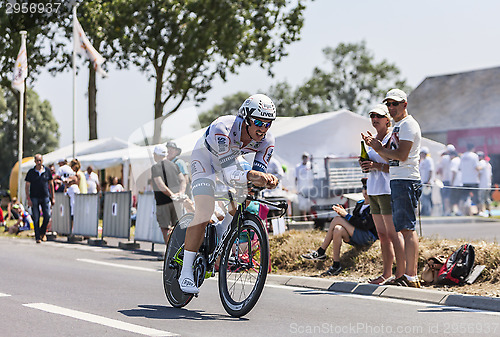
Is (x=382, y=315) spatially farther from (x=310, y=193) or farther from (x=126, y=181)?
(x=126, y=181)

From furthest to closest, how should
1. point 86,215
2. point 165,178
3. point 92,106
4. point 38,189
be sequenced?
point 92,106 → point 86,215 → point 38,189 → point 165,178

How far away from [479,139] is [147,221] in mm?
35738

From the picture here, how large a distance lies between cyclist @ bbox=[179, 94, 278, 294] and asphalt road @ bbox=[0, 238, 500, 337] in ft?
1.94

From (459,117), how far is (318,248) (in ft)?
134

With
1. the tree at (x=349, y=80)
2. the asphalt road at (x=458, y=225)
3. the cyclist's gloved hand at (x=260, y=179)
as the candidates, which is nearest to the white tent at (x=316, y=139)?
the asphalt road at (x=458, y=225)

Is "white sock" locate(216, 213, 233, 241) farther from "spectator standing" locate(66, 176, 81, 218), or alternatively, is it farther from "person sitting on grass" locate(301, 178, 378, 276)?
"spectator standing" locate(66, 176, 81, 218)

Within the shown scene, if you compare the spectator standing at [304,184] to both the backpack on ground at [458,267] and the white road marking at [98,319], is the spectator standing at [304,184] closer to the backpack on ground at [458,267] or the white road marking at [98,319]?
the backpack on ground at [458,267]

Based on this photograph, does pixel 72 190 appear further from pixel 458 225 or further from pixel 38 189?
pixel 458 225

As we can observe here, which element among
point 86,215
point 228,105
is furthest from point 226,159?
point 228,105

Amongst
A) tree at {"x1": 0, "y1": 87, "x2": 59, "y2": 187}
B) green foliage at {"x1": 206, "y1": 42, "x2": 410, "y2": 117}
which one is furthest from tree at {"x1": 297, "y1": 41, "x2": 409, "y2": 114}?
tree at {"x1": 0, "y1": 87, "x2": 59, "y2": 187}

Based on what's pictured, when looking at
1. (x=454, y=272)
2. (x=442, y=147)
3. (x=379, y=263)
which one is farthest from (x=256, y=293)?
(x=442, y=147)

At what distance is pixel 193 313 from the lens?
739 cm

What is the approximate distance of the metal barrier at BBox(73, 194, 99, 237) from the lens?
17.9 m

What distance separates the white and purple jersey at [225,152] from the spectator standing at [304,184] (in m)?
13.3
